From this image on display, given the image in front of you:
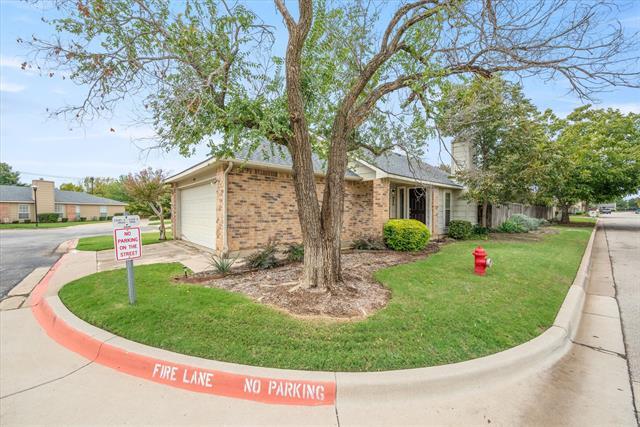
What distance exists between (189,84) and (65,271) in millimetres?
6485

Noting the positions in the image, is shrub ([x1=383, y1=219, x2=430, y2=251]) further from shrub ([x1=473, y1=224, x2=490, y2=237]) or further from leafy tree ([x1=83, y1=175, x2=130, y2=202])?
leafy tree ([x1=83, y1=175, x2=130, y2=202])

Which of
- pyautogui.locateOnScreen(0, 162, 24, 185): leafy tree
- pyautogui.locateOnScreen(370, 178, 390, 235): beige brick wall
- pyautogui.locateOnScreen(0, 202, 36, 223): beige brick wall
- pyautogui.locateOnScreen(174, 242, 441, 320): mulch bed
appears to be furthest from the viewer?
pyautogui.locateOnScreen(0, 162, 24, 185): leafy tree

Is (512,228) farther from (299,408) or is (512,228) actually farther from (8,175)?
(8,175)

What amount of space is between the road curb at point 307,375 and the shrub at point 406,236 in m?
6.25

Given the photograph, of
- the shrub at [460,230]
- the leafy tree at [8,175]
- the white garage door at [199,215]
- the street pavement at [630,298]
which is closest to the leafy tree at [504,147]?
the shrub at [460,230]

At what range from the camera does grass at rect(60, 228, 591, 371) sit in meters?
2.95

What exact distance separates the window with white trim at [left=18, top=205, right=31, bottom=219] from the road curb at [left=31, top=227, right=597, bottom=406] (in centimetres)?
4205

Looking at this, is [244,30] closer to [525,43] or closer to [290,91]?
[290,91]

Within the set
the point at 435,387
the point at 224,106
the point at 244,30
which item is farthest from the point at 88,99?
the point at 435,387

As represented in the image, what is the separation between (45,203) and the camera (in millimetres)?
32969

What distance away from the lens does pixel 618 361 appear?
10.5 feet

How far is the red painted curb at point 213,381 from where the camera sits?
8.09 ft

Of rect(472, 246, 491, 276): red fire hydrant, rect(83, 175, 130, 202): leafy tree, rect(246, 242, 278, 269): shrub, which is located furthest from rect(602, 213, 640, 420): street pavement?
rect(83, 175, 130, 202): leafy tree

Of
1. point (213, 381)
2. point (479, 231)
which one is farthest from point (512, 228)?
point (213, 381)
